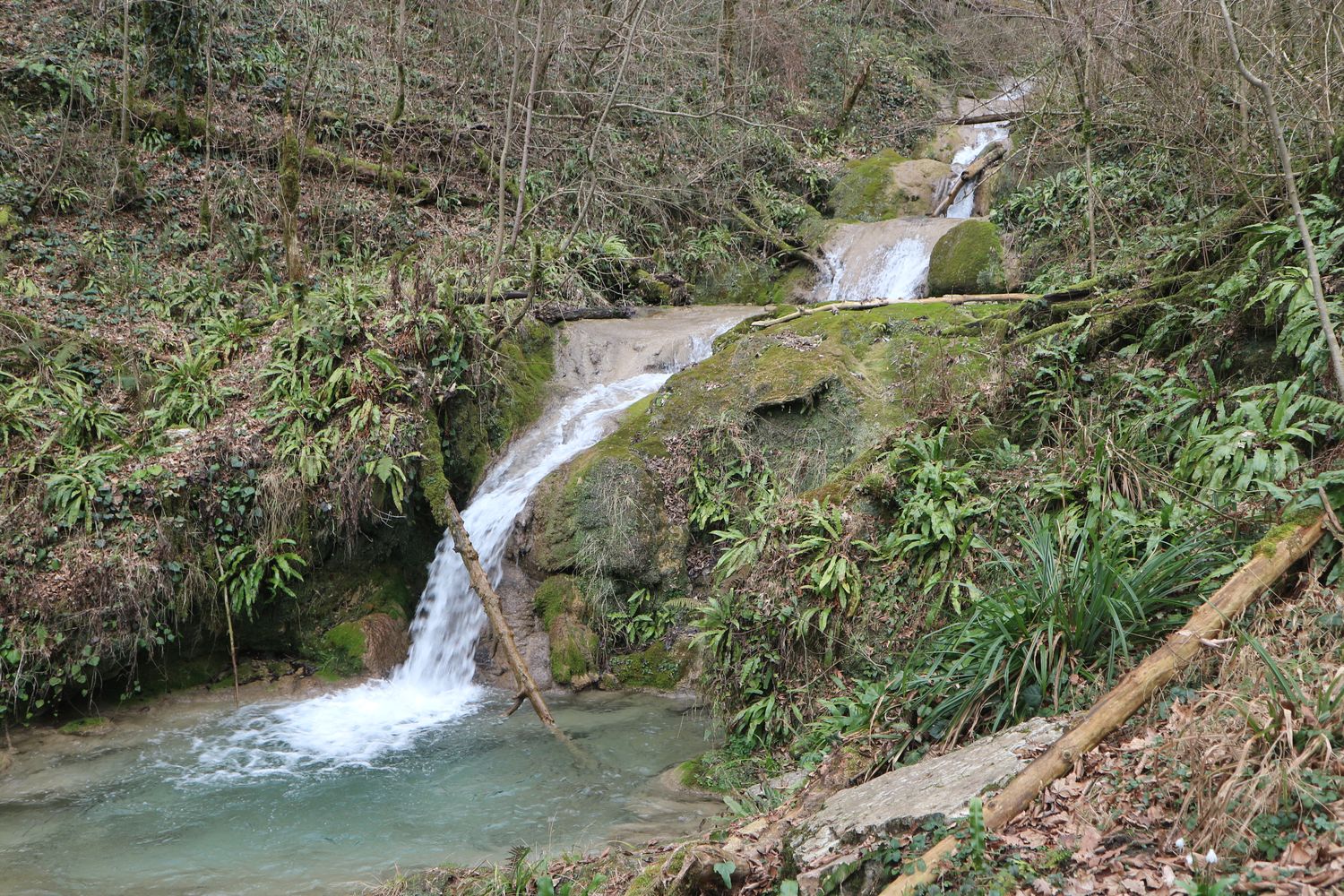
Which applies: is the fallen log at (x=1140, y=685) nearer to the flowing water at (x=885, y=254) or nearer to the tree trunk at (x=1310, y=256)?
the tree trunk at (x=1310, y=256)

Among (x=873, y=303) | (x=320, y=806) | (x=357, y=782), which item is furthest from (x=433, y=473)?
(x=873, y=303)

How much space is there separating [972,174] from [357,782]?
15.3 meters

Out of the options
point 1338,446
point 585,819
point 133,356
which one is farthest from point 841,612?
point 133,356

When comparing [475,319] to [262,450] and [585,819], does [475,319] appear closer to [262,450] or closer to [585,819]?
[262,450]

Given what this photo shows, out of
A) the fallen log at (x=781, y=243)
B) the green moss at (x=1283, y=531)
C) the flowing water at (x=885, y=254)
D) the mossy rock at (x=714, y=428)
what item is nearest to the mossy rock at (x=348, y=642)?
the mossy rock at (x=714, y=428)

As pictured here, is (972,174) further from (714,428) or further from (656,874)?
(656,874)

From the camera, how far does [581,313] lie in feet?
44.3

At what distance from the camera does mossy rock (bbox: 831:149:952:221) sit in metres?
18.2

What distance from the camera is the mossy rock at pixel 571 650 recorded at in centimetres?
902

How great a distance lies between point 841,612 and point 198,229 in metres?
11.6

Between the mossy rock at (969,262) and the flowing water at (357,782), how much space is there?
6.70 metres

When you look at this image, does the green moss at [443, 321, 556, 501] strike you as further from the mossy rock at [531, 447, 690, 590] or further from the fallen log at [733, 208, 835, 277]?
the fallen log at [733, 208, 835, 277]

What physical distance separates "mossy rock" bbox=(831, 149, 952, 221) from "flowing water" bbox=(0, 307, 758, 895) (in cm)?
1082

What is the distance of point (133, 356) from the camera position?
10.2 m
